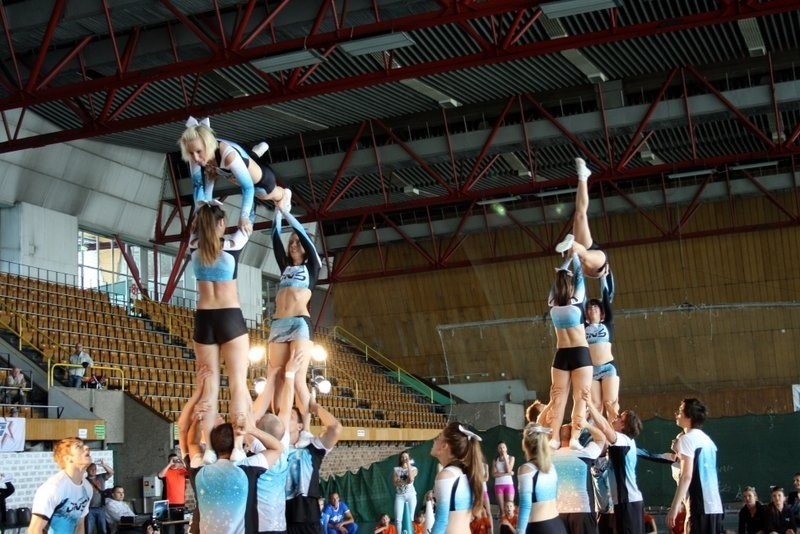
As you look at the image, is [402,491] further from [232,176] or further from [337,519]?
[232,176]

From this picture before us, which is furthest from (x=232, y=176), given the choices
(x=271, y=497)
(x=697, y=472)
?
(x=697, y=472)

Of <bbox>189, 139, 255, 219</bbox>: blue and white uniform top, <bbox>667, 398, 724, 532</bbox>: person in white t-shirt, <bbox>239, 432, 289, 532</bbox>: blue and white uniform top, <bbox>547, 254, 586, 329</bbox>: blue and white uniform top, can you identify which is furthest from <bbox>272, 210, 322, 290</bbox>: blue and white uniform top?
<bbox>667, 398, 724, 532</bbox>: person in white t-shirt

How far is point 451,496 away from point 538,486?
5.03 ft

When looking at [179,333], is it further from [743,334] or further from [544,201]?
[743,334]

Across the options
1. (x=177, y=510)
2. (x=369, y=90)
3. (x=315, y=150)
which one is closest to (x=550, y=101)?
(x=369, y=90)

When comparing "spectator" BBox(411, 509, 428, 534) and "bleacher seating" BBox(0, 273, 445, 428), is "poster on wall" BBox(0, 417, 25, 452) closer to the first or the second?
"bleacher seating" BBox(0, 273, 445, 428)

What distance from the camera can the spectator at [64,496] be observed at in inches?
308

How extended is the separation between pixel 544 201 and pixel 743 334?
8048 mm

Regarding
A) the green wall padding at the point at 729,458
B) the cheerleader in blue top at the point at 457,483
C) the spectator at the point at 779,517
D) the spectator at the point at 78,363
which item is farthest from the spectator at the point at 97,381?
the cheerleader in blue top at the point at 457,483

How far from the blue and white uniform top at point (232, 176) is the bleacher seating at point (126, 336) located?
14.2 metres

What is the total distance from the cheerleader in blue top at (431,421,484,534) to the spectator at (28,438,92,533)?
2.97m

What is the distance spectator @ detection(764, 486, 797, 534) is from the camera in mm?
13336

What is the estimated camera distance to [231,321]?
23.8ft

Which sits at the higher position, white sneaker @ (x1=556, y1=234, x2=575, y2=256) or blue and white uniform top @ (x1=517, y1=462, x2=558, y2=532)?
white sneaker @ (x1=556, y1=234, x2=575, y2=256)
